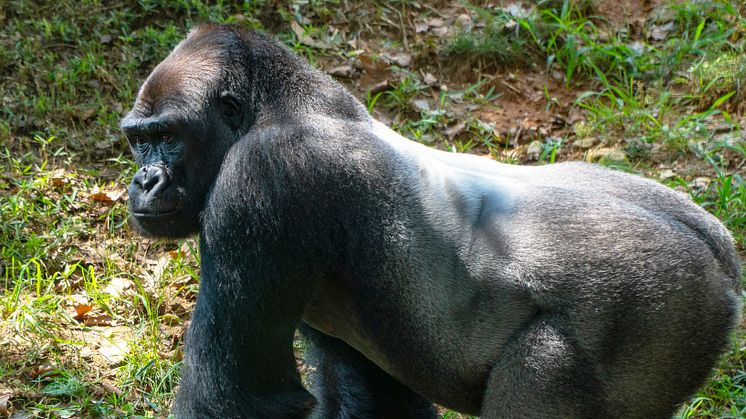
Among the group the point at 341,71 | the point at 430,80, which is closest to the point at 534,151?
the point at 430,80

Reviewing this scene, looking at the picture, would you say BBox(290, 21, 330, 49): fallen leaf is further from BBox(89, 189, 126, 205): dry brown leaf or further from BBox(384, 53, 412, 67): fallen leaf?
BBox(89, 189, 126, 205): dry brown leaf

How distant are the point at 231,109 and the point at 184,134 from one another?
0.70ft

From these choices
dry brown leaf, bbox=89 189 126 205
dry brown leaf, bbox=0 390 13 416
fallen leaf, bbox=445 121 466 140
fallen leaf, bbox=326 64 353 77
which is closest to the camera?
dry brown leaf, bbox=0 390 13 416

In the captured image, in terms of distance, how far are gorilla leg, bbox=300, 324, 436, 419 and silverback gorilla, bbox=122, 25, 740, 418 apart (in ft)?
1.19

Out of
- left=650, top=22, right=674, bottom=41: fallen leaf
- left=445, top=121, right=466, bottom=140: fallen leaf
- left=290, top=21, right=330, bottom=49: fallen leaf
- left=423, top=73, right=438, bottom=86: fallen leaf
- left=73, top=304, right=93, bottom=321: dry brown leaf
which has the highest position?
left=650, top=22, right=674, bottom=41: fallen leaf

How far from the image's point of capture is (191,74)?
3691 mm

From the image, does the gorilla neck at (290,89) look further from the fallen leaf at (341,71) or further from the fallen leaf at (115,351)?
the fallen leaf at (341,71)

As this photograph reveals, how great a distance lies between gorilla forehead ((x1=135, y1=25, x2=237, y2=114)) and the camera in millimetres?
3646

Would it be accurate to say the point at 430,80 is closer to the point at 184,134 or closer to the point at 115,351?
the point at 115,351

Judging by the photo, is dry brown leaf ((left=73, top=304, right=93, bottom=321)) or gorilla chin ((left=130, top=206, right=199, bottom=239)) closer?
gorilla chin ((left=130, top=206, right=199, bottom=239))

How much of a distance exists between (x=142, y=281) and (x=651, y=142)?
3.40 m

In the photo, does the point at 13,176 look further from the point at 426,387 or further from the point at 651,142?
the point at 651,142

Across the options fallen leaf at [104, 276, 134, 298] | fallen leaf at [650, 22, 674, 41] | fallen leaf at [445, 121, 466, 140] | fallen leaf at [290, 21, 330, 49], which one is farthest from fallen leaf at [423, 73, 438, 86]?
fallen leaf at [104, 276, 134, 298]

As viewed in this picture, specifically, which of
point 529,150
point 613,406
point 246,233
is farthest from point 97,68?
point 613,406
